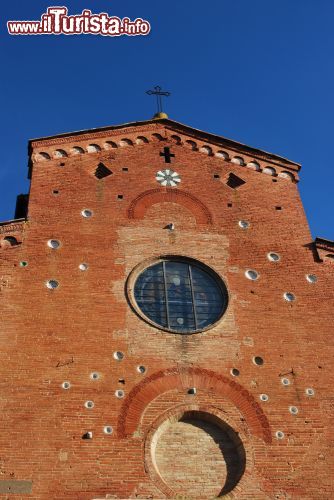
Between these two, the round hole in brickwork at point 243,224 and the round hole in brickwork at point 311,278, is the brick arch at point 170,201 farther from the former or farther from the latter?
the round hole in brickwork at point 311,278

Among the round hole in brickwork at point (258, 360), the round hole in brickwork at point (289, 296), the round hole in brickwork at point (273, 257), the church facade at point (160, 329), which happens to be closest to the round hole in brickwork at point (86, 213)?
the church facade at point (160, 329)

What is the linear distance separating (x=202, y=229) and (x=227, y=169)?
263 cm

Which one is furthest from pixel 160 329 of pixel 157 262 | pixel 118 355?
pixel 157 262

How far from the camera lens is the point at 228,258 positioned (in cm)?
1591

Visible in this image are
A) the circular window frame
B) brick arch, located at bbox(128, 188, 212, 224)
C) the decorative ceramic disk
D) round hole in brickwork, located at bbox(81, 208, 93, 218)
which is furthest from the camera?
the decorative ceramic disk

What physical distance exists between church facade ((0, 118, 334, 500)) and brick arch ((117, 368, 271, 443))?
0.09ft

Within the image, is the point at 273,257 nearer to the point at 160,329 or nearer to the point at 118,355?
the point at 160,329

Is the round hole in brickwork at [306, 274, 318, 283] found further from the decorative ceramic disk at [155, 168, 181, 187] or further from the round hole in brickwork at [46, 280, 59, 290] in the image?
the round hole in brickwork at [46, 280, 59, 290]

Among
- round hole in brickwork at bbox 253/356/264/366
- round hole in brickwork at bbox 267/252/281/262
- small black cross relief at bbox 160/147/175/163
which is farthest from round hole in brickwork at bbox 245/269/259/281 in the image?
small black cross relief at bbox 160/147/175/163

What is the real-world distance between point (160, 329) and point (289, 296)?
325 centimetres

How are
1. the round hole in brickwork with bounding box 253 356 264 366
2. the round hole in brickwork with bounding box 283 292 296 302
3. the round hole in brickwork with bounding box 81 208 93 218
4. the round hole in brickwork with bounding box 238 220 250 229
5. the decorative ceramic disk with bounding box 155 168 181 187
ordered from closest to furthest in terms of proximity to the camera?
Result: the round hole in brickwork with bounding box 253 356 264 366 → the round hole in brickwork with bounding box 283 292 296 302 → the round hole in brickwork with bounding box 81 208 93 218 → the round hole in brickwork with bounding box 238 220 250 229 → the decorative ceramic disk with bounding box 155 168 181 187

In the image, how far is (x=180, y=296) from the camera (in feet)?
49.5

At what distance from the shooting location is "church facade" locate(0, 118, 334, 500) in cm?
1227

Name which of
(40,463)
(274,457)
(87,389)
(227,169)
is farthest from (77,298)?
(227,169)
